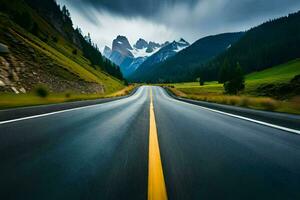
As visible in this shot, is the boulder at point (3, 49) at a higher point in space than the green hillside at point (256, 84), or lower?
higher

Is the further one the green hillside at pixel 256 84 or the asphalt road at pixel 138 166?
the green hillside at pixel 256 84

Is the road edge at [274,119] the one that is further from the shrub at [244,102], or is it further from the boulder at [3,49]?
the boulder at [3,49]

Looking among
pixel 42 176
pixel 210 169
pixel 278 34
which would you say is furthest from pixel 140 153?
pixel 278 34

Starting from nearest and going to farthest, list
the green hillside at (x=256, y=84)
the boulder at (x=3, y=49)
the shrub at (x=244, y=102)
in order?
the shrub at (x=244, y=102) → the boulder at (x=3, y=49) → the green hillside at (x=256, y=84)

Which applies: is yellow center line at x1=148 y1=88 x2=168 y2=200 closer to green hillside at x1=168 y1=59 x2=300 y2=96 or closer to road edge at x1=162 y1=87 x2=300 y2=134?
road edge at x1=162 y1=87 x2=300 y2=134

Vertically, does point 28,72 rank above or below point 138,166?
above

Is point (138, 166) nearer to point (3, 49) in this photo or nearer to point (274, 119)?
point (274, 119)

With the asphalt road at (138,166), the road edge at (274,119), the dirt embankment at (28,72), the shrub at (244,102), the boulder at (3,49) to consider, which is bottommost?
the shrub at (244,102)

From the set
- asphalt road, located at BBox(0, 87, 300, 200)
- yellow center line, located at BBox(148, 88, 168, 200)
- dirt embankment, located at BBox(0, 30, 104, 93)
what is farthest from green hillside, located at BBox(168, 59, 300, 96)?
yellow center line, located at BBox(148, 88, 168, 200)

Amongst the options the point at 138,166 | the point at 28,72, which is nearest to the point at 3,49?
the point at 28,72

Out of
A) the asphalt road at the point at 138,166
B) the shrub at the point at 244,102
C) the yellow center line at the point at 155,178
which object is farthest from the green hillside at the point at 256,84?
the yellow center line at the point at 155,178

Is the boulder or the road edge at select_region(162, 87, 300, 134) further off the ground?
the boulder

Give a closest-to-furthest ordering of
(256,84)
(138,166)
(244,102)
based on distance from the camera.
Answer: (138,166), (244,102), (256,84)

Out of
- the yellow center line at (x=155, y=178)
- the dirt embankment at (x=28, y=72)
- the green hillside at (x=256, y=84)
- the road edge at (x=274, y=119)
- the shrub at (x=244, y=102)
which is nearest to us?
the yellow center line at (x=155, y=178)
